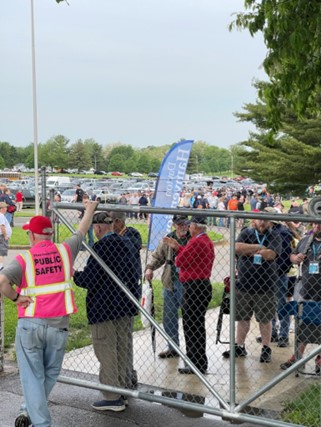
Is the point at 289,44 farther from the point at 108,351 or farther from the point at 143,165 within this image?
the point at 143,165

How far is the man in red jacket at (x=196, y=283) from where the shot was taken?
24.1 feet

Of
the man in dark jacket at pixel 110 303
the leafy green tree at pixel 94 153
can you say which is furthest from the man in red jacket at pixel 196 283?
the leafy green tree at pixel 94 153

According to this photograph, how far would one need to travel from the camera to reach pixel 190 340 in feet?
24.8

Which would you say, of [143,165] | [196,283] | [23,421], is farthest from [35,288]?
[143,165]

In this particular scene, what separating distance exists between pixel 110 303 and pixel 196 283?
144 cm

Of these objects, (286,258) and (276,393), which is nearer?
(276,393)

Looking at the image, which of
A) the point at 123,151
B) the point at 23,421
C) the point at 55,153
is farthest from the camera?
the point at 123,151

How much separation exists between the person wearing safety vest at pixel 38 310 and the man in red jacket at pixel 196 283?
2.40 metres

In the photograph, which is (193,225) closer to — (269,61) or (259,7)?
(269,61)

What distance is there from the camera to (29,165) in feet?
466

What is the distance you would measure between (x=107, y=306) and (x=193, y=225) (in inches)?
63.2

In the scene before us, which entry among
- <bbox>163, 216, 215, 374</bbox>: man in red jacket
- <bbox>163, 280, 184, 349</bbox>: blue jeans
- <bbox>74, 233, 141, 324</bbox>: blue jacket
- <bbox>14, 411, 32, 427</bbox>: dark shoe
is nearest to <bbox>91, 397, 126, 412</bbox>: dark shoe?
<bbox>74, 233, 141, 324</bbox>: blue jacket

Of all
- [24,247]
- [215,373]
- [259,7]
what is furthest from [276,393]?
[24,247]

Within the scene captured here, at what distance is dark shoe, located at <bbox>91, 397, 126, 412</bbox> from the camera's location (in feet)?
20.6
